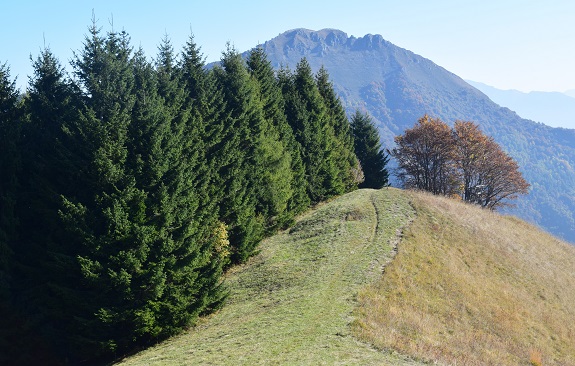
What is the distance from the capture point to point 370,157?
6956cm

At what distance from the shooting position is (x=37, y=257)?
24.1 metres

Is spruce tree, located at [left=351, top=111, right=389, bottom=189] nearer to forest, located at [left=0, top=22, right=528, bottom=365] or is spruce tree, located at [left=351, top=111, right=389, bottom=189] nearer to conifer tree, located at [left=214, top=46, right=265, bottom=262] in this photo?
conifer tree, located at [left=214, top=46, right=265, bottom=262]

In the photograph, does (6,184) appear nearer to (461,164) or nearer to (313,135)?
(313,135)

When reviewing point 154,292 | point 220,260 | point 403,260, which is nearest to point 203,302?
point 154,292

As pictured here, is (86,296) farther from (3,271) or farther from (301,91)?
(301,91)

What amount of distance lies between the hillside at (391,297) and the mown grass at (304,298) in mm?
90

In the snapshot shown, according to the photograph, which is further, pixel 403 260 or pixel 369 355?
pixel 403 260

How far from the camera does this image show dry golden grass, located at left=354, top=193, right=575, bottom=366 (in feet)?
68.6

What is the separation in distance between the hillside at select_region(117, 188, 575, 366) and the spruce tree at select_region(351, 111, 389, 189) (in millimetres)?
23175

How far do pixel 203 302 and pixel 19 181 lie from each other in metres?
12.7

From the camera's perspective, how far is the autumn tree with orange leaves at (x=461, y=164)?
213 ft

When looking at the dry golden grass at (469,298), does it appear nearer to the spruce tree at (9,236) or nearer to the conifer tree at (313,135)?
the conifer tree at (313,135)

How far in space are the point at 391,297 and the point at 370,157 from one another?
46629 millimetres

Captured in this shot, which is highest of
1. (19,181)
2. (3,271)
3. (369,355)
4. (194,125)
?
(194,125)
